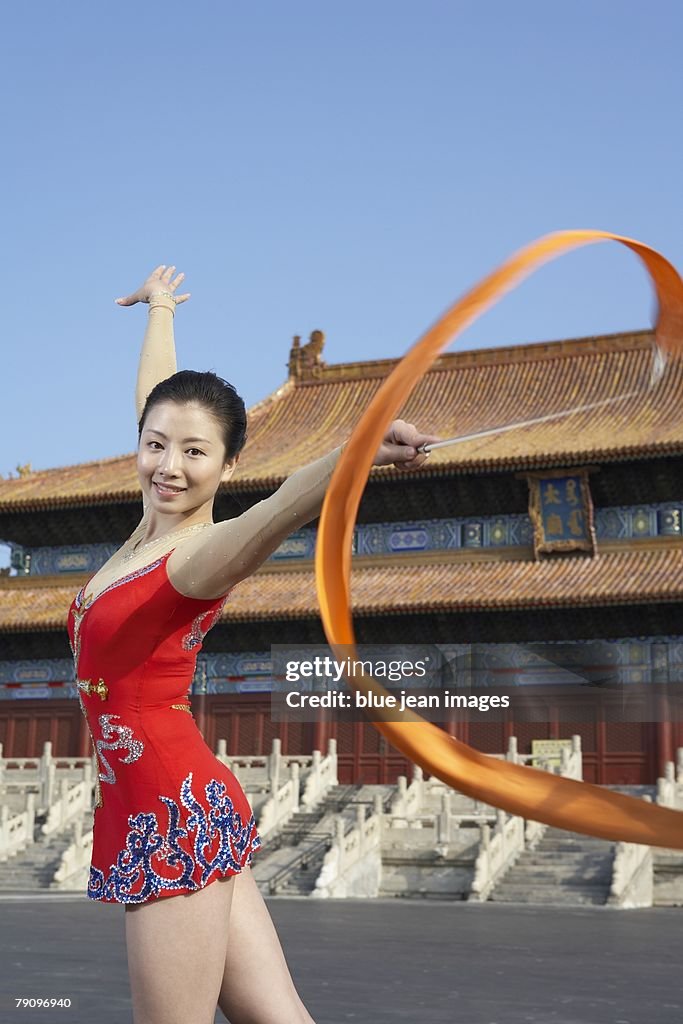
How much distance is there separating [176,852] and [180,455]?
748 mm

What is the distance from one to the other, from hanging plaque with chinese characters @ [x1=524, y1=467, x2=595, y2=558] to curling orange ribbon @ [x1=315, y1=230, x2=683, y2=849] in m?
21.3

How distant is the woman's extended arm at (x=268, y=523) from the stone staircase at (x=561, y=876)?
13.4m

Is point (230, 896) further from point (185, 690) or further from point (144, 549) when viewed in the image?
point (144, 549)

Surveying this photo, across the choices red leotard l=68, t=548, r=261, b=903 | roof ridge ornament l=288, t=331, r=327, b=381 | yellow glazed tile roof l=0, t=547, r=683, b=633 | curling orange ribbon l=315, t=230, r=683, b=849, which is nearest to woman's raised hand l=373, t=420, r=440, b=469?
curling orange ribbon l=315, t=230, r=683, b=849

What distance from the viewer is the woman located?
2.33 metres

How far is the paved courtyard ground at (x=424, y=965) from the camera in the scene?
6227 millimetres

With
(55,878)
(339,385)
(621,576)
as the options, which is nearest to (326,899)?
(55,878)

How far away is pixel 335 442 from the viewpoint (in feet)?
89.3

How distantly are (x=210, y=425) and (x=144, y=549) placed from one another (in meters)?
0.27

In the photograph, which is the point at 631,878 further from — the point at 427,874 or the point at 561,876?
the point at 427,874

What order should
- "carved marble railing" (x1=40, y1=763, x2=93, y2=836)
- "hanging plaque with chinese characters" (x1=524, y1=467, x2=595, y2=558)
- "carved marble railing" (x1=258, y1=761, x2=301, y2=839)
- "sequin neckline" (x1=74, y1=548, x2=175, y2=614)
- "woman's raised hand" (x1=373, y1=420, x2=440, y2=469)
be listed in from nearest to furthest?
1. "woman's raised hand" (x1=373, y1=420, x2=440, y2=469)
2. "sequin neckline" (x1=74, y1=548, x2=175, y2=614)
3. "carved marble railing" (x1=258, y1=761, x2=301, y2=839)
4. "carved marble railing" (x1=40, y1=763, x2=93, y2=836)
5. "hanging plaque with chinese characters" (x1=524, y1=467, x2=595, y2=558)

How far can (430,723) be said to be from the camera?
2051 millimetres

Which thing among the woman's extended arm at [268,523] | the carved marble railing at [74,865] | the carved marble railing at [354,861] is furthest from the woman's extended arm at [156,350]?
the carved marble railing at [74,865]

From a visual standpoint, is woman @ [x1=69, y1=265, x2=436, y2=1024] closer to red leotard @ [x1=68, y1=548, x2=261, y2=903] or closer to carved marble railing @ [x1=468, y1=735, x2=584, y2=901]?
red leotard @ [x1=68, y1=548, x2=261, y2=903]
